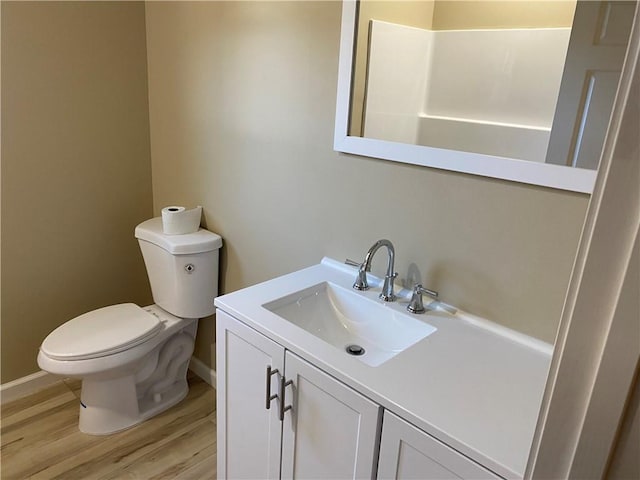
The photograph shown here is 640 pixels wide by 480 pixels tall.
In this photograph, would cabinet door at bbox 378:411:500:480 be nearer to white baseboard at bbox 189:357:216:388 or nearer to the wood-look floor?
the wood-look floor

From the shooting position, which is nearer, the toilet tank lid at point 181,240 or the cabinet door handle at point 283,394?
the cabinet door handle at point 283,394

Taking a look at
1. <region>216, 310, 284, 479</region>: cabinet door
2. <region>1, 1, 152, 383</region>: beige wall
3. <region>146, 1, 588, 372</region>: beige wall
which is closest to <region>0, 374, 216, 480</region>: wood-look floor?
<region>1, 1, 152, 383</region>: beige wall

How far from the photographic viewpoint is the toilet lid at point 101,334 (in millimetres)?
1917

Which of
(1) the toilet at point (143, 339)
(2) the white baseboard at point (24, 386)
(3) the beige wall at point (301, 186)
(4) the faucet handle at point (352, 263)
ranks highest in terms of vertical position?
(3) the beige wall at point (301, 186)

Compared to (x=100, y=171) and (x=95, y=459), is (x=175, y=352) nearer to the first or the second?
(x=95, y=459)

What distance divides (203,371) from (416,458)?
169cm

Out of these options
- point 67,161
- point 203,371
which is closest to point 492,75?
point 67,161

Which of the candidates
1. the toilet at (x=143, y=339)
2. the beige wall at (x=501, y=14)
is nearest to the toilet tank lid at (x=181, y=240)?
the toilet at (x=143, y=339)

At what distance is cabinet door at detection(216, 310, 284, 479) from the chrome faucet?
39 centimetres

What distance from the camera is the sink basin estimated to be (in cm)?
146

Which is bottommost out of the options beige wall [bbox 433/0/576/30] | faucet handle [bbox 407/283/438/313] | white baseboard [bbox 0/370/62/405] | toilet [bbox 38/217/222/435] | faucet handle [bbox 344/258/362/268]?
white baseboard [bbox 0/370/62/405]

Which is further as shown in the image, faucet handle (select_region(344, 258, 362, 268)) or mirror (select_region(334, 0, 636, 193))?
faucet handle (select_region(344, 258, 362, 268))

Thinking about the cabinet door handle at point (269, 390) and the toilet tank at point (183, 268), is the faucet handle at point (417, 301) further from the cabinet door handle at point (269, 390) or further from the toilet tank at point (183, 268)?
the toilet tank at point (183, 268)

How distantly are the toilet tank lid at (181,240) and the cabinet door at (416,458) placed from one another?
4.10 ft
